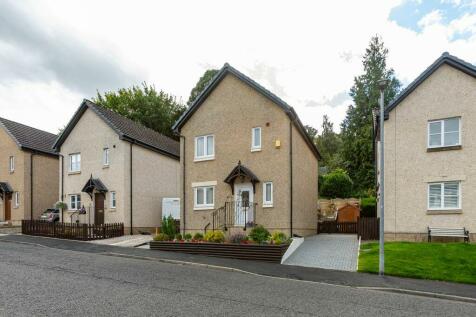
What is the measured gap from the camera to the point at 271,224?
19141 mm

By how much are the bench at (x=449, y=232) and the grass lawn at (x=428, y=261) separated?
2.67ft

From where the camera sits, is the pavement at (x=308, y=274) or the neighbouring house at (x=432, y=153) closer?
the pavement at (x=308, y=274)

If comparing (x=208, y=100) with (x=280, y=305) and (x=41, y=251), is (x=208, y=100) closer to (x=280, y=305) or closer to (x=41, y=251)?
(x=41, y=251)

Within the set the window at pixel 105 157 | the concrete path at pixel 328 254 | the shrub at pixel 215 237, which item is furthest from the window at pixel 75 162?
the concrete path at pixel 328 254

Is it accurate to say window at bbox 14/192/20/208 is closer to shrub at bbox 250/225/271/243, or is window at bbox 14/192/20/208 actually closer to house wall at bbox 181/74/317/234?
house wall at bbox 181/74/317/234

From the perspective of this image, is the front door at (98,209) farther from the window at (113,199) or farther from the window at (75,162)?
the window at (75,162)

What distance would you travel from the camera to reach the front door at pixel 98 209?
25.4 m

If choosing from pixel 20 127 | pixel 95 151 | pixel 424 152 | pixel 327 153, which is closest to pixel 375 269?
pixel 424 152

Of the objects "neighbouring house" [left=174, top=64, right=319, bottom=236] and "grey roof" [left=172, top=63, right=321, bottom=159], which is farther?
"grey roof" [left=172, top=63, right=321, bottom=159]

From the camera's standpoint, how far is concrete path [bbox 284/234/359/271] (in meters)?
14.4

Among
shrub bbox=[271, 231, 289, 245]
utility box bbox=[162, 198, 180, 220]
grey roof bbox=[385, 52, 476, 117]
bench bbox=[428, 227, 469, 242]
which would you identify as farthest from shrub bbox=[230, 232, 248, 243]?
utility box bbox=[162, 198, 180, 220]

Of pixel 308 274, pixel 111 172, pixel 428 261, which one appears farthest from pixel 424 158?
pixel 111 172

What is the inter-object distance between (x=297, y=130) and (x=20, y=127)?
976 inches

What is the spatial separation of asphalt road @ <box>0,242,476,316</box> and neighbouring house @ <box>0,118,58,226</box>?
1933 centimetres
